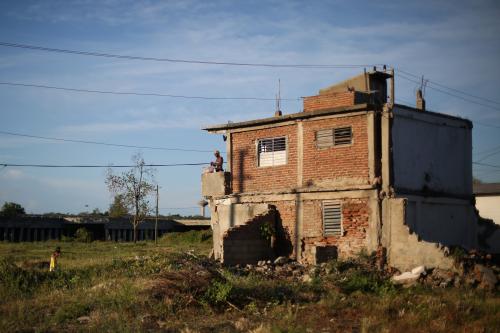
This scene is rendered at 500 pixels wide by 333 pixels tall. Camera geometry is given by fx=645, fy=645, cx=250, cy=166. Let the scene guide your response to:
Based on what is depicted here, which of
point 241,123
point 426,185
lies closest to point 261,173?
point 241,123

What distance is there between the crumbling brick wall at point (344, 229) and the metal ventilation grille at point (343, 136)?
2021mm

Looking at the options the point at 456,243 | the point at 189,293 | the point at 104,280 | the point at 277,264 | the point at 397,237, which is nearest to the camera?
the point at 189,293

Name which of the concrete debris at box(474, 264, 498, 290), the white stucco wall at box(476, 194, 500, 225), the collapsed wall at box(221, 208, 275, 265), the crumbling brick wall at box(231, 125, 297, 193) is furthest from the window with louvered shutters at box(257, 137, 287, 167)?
Result: the white stucco wall at box(476, 194, 500, 225)

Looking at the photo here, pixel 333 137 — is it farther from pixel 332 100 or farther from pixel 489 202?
pixel 489 202

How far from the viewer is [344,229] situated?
71.9ft

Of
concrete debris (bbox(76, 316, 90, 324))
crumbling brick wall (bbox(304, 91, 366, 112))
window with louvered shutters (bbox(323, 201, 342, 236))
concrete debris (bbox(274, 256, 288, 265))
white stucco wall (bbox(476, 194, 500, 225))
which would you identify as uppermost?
crumbling brick wall (bbox(304, 91, 366, 112))

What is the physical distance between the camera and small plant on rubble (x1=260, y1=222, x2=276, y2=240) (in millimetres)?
22984

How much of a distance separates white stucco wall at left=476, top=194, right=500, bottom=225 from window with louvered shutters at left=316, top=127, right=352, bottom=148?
20.0 meters

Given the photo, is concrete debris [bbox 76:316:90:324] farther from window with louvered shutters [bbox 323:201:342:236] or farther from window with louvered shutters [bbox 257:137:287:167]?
window with louvered shutters [bbox 257:137:287:167]

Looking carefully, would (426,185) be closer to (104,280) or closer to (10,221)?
(104,280)

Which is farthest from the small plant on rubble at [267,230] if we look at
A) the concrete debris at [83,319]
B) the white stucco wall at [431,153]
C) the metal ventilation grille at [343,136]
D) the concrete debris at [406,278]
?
the concrete debris at [83,319]

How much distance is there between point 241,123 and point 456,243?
30.0 feet

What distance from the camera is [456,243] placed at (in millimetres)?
23516

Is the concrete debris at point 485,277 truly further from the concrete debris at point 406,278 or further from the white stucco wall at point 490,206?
the white stucco wall at point 490,206
